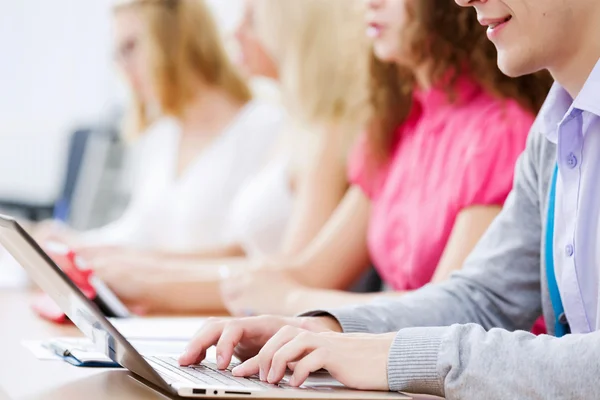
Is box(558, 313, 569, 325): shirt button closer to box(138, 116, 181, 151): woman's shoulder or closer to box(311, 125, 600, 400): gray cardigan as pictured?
box(311, 125, 600, 400): gray cardigan

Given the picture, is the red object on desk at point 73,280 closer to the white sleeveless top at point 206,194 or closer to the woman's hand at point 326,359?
the woman's hand at point 326,359

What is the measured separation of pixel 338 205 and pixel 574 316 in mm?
1054

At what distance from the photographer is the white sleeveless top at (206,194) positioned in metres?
2.47

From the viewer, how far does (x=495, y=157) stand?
137 centimetres

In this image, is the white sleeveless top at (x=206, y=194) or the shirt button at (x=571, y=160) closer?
the shirt button at (x=571, y=160)

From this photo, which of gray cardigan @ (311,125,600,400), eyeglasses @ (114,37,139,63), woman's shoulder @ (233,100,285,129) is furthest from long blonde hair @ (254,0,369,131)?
gray cardigan @ (311,125,600,400)

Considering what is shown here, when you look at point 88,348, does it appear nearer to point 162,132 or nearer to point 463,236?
point 463,236

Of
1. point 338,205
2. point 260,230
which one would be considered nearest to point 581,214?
point 338,205

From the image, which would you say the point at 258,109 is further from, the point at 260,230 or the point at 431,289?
the point at 431,289

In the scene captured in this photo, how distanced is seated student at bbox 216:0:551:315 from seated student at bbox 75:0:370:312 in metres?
0.13

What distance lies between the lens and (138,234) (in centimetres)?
257

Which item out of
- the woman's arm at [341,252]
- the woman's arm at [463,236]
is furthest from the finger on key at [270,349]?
the woman's arm at [341,252]

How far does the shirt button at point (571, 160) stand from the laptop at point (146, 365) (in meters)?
0.34

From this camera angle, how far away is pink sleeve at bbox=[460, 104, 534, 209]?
1.34 m
